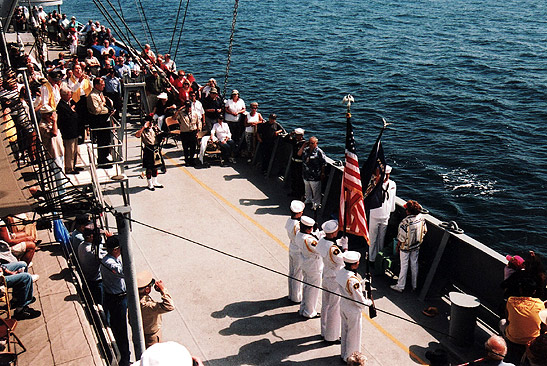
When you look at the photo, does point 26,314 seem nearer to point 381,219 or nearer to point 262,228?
point 262,228

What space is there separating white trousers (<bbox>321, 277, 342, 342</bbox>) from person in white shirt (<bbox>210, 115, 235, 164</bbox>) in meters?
7.92

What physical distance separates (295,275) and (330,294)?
111cm

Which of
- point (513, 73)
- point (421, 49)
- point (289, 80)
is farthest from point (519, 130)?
point (421, 49)

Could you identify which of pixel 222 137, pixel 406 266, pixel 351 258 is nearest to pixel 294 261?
pixel 351 258

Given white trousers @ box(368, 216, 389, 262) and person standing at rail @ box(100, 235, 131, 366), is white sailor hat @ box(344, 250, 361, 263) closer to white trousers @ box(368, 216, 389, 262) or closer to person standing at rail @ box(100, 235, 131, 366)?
white trousers @ box(368, 216, 389, 262)

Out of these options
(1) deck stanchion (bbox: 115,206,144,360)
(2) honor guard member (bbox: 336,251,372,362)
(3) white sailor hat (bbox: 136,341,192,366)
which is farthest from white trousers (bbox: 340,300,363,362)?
(3) white sailor hat (bbox: 136,341,192,366)

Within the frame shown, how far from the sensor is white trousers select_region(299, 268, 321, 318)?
9742 mm

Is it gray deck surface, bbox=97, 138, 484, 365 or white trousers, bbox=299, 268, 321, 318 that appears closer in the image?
gray deck surface, bbox=97, 138, 484, 365

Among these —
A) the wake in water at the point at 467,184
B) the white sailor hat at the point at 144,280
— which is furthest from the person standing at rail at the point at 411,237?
the wake in water at the point at 467,184

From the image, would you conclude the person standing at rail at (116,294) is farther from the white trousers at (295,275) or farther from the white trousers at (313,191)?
the white trousers at (313,191)

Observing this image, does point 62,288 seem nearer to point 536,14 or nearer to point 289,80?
point 289,80

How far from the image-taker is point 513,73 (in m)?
36.6

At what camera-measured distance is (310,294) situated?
32.1ft

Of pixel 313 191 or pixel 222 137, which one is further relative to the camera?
pixel 222 137
